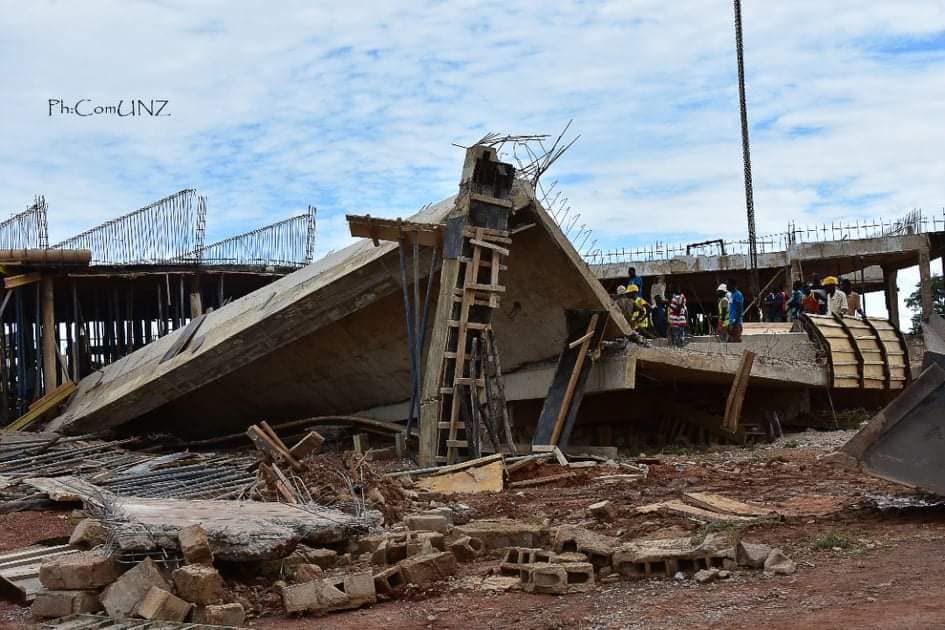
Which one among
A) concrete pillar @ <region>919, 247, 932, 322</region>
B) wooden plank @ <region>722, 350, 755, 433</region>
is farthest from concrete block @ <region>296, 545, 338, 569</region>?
concrete pillar @ <region>919, 247, 932, 322</region>

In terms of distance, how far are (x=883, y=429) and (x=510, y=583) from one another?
119 inches

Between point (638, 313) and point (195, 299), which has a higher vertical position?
point (195, 299)

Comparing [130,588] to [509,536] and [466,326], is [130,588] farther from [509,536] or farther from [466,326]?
[466,326]

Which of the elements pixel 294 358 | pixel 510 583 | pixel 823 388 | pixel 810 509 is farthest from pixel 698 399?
pixel 510 583

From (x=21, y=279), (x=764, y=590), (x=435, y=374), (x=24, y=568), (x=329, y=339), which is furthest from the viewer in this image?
(x=21, y=279)

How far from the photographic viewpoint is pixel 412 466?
41.9 feet

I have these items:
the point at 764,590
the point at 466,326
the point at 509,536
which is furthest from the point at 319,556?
the point at 466,326

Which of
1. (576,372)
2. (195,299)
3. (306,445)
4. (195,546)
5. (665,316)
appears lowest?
(195,546)

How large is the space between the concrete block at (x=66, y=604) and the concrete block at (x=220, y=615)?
704 millimetres

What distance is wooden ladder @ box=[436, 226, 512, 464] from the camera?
12.6 metres

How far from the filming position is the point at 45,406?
19.8 m

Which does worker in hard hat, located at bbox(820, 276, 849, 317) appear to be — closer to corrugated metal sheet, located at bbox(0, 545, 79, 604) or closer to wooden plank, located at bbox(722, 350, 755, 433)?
wooden plank, located at bbox(722, 350, 755, 433)

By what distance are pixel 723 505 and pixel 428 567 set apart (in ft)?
9.63

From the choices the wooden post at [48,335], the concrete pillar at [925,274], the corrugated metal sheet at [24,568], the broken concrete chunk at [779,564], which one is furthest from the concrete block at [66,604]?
the concrete pillar at [925,274]
